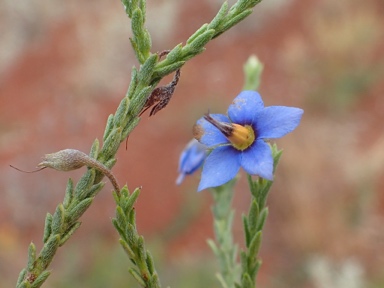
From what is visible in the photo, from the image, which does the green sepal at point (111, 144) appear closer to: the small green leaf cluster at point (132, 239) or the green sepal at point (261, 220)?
the small green leaf cluster at point (132, 239)

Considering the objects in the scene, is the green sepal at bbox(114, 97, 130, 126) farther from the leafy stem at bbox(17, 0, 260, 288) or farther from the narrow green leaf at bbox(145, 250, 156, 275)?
the narrow green leaf at bbox(145, 250, 156, 275)

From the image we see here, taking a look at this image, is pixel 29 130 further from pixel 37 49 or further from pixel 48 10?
pixel 48 10

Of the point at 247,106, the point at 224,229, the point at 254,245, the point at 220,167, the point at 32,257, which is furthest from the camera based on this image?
the point at 224,229

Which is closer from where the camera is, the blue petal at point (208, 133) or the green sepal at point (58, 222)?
the green sepal at point (58, 222)

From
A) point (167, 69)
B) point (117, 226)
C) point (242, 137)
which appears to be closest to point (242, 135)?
point (242, 137)

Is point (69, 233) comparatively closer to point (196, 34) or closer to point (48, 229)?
point (48, 229)

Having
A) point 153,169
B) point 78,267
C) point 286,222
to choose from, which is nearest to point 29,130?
point 153,169

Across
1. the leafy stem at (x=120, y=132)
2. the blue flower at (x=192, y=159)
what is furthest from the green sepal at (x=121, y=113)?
the blue flower at (x=192, y=159)
